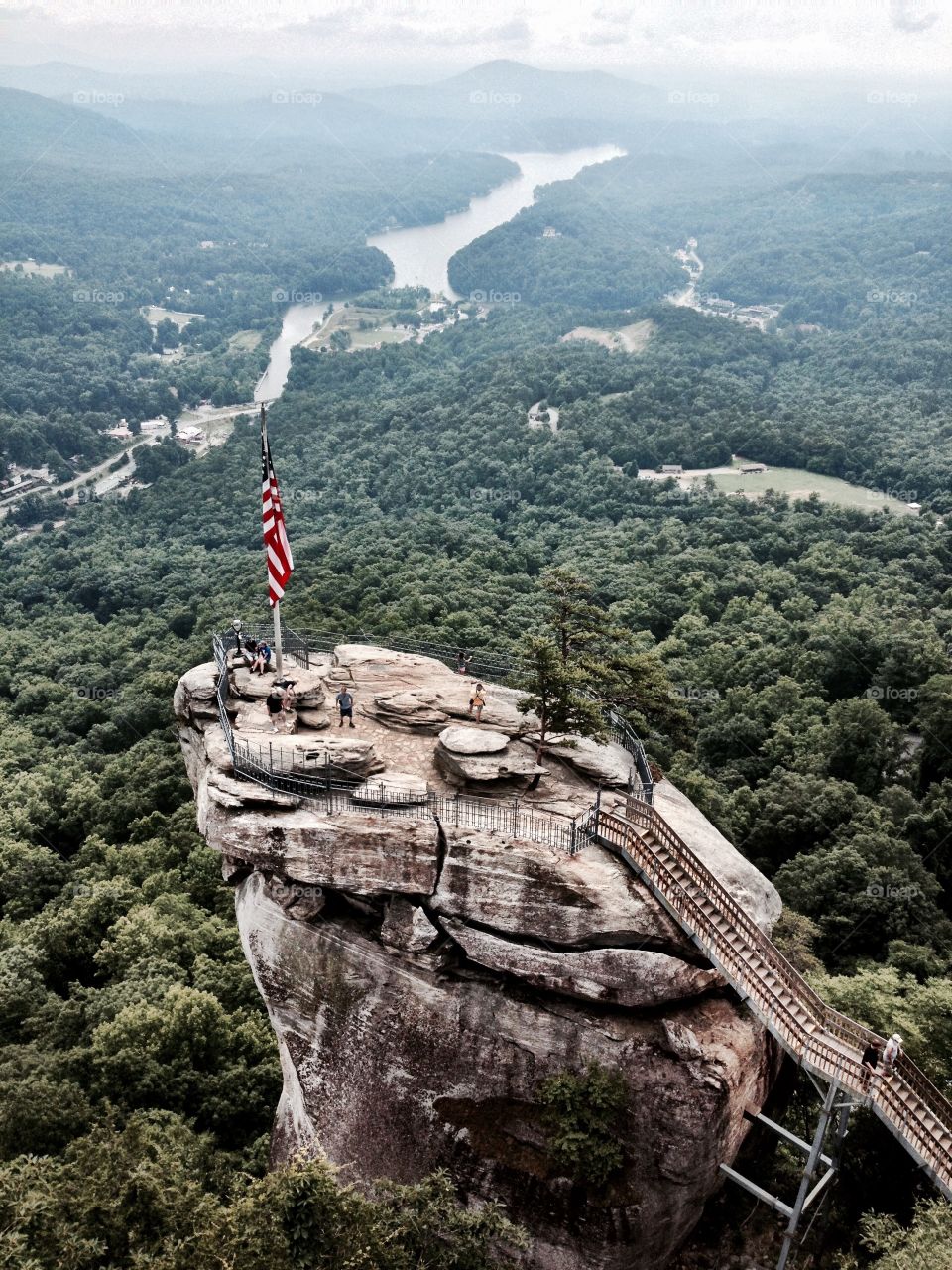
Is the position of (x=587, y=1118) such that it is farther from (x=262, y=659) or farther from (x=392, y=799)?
(x=262, y=659)

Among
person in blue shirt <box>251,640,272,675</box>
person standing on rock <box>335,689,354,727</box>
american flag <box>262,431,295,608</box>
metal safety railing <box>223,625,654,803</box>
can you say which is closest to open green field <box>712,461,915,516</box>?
metal safety railing <box>223,625,654,803</box>

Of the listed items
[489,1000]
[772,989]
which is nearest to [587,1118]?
[489,1000]

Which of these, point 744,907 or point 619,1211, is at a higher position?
point 744,907

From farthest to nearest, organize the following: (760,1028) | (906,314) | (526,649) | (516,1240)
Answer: (906,314) → (526,649) → (760,1028) → (516,1240)

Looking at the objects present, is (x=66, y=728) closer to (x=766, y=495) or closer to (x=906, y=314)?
(x=766, y=495)

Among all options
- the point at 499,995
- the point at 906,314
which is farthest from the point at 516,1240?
the point at 906,314

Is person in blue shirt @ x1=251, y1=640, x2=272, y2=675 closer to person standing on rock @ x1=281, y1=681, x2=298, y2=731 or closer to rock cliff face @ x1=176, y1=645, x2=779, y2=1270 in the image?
person standing on rock @ x1=281, y1=681, x2=298, y2=731

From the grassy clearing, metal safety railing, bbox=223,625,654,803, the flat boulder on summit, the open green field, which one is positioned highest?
the flat boulder on summit
